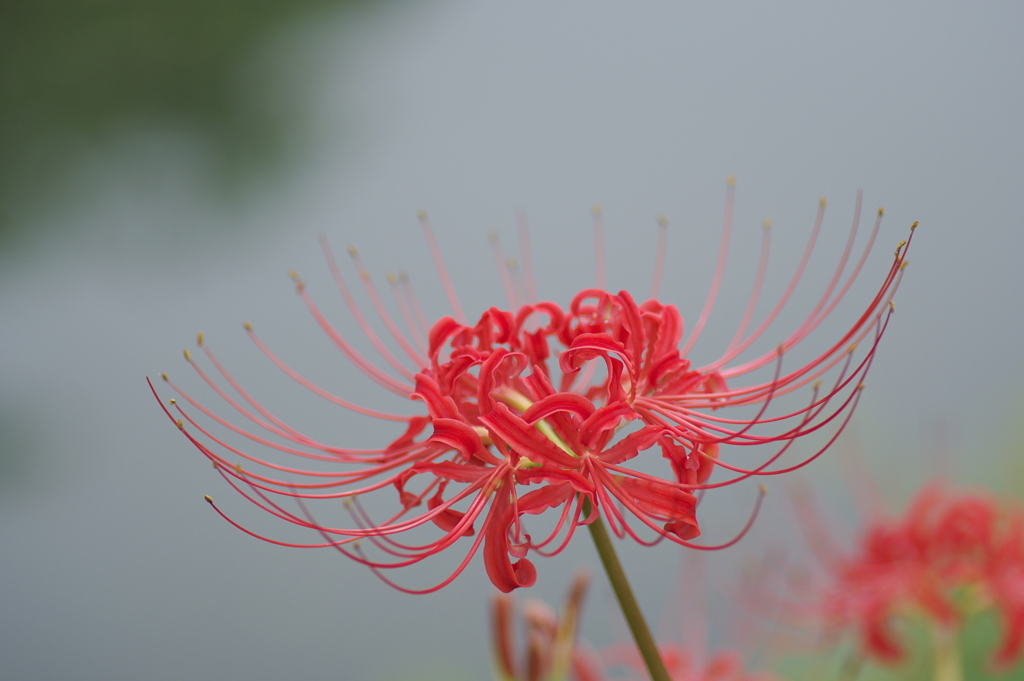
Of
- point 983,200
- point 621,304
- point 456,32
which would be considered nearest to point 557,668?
point 621,304

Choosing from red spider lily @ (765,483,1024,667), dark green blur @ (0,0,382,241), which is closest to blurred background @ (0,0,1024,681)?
dark green blur @ (0,0,382,241)

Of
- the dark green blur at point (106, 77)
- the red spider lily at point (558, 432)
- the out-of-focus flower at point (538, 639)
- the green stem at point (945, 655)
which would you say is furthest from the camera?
the dark green blur at point (106, 77)

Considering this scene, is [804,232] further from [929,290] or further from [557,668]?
[557,668]

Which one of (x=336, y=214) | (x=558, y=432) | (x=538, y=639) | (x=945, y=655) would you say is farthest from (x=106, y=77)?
(x=945, y=655)

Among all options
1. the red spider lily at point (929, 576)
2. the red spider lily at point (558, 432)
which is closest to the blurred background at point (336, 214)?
the red spider lily at point (929, 576)

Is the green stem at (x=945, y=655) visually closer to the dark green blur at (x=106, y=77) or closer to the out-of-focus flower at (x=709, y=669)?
the out-of-focus flower at (x=709, y=669)

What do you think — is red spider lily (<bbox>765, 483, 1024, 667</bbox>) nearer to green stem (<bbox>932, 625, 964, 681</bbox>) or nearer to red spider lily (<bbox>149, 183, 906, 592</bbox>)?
green stem (<bbox>932, 625, 964, 681</bbox>)

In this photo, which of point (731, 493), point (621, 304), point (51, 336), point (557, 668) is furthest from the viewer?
point (731, 493)
